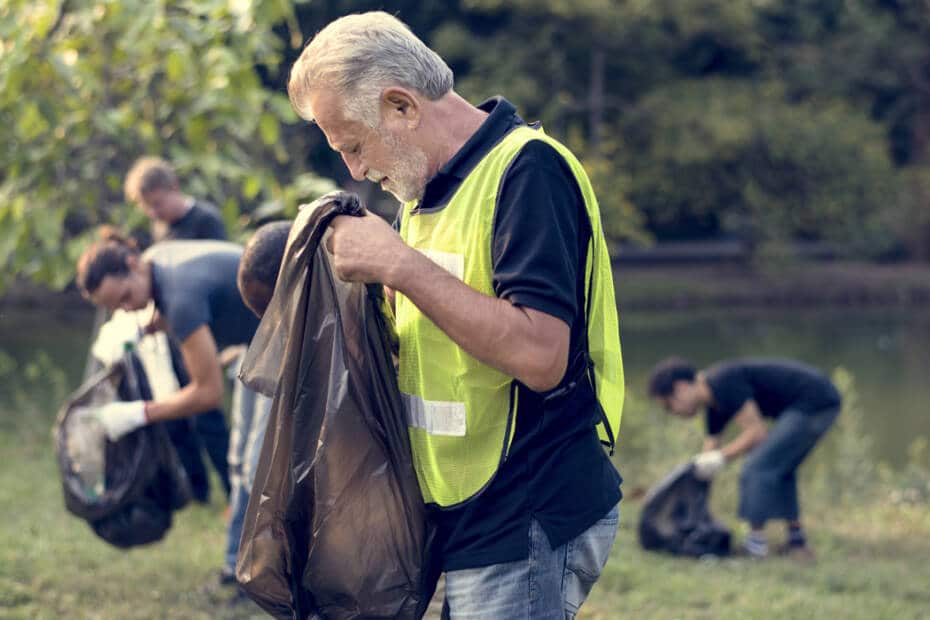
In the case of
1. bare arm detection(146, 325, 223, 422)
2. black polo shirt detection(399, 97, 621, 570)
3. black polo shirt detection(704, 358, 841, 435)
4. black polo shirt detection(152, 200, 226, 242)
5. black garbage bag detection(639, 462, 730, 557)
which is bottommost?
black garbage bag detection(639, 462, 730, 557)

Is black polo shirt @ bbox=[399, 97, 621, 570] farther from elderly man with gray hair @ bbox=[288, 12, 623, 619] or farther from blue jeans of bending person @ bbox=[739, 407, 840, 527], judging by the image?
blue jeans of bending person @ bbox=[739, 407, 840, 527]

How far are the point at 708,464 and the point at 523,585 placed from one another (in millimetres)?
4691

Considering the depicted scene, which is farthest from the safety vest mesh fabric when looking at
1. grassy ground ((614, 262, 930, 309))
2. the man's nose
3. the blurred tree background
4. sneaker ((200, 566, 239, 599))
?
grassy ground ((614, 262, 930, 309))

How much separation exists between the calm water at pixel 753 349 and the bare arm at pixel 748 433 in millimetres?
4809

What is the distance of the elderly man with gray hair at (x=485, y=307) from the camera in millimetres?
1973

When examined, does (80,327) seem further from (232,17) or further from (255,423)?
(255,423)

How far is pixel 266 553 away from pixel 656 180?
22.6 metres

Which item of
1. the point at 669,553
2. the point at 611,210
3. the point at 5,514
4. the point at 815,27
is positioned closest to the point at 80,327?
the point at 611,210

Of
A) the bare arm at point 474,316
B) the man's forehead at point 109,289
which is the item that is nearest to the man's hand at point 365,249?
the bare arm at point 474,316

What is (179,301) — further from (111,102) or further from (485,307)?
(111,102)

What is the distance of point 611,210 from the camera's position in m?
20.8

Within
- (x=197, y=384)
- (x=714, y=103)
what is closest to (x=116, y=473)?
(x=197, y=384)

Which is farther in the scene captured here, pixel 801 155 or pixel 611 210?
pixel 801 155

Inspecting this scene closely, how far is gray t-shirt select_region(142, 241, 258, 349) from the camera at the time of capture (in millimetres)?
4207
